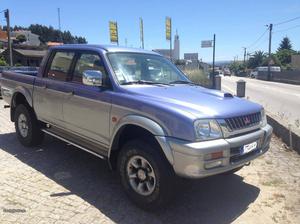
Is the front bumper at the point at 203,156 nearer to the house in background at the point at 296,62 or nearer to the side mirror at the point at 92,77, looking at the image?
the side mirror at the point at 92,77

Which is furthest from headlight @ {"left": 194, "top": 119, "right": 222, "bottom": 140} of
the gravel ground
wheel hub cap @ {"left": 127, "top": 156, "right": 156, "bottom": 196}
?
the gravel ground

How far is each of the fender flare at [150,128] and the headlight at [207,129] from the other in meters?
0.34

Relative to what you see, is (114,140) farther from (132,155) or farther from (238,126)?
(238,126)

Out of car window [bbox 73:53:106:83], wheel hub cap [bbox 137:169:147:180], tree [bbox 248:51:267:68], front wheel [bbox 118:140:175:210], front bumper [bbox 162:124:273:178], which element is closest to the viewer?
front bumper [bbox 162:124:273:178]

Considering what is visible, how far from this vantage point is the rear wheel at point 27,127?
7006mm

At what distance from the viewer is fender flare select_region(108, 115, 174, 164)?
4137 millimetres

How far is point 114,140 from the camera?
487 centimetres

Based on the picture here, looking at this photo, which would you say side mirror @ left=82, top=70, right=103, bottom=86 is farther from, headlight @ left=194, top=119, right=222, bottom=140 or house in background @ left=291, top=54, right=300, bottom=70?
house in background @ left=291, top=54, right=300, bottom=70

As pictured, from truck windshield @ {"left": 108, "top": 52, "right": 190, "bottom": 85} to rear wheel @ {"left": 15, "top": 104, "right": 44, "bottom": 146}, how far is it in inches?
96.0

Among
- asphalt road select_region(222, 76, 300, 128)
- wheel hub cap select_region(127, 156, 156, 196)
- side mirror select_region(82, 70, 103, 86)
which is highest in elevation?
side mirror select_region(82, 70, 103, 86)

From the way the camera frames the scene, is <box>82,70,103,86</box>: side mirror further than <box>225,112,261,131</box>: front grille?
Yes

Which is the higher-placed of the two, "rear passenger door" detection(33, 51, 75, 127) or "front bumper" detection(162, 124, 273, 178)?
"rear passenger door" detection(33, 51, 75, 127)

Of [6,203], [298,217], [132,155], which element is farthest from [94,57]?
[298,217]

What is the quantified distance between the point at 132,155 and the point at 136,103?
24.2 inches
